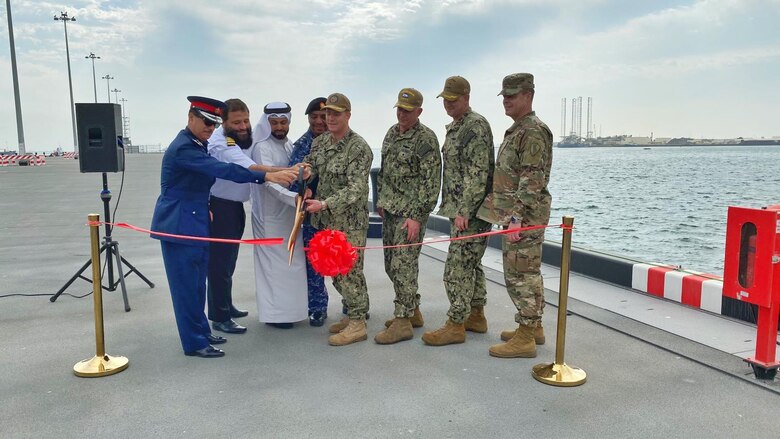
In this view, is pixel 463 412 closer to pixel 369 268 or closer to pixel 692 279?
pixel 692 279

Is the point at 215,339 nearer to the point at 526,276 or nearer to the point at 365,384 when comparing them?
the point at 365,384

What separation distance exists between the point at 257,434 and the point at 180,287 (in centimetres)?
148

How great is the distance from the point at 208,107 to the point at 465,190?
1.96m

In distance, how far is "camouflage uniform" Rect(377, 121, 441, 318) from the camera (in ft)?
14.1

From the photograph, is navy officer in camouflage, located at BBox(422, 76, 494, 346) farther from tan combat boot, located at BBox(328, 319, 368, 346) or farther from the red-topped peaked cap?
the red-topped peaked cap

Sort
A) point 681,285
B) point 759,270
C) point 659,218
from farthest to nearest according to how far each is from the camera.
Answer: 1. point 659,218
2. point 681,285
3. point 759,270

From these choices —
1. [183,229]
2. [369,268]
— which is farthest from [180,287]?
[369,268]

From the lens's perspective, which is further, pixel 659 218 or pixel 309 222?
pixel 659 218

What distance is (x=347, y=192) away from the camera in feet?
14.0

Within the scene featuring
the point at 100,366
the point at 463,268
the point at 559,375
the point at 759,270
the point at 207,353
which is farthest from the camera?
the point at 463,268

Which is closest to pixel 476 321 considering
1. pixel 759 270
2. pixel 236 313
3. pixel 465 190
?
pixel 465 190

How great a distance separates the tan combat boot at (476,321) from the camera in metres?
4.62

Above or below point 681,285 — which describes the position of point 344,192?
above

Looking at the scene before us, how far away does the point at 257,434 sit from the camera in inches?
115
